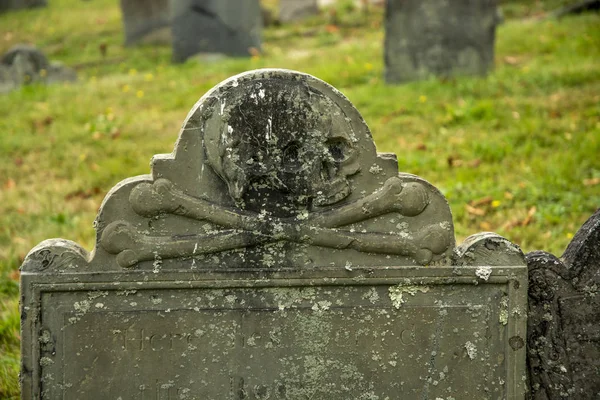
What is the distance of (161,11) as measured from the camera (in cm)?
1414

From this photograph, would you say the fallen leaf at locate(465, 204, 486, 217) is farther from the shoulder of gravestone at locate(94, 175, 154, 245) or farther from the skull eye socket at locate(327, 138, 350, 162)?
the shoulder of gravestone at locate(94, 175, 154, 245)

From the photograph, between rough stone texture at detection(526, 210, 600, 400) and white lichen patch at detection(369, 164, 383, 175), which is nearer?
white lichen patch at detection(369, 164, 383, 175)

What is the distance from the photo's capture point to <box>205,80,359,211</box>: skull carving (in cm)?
277

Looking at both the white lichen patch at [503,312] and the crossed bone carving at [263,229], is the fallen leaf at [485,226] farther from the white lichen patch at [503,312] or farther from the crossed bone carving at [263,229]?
the crossed bone carving at [263,229]

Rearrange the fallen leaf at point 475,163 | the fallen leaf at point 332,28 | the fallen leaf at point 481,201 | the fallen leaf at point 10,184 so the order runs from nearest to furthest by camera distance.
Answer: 1. the fallen leaf at point 481,201
2. the fallen leaf at point 475,163
3. the fallen leaf at point 10,184
4. the fallen leaf at point 332,28

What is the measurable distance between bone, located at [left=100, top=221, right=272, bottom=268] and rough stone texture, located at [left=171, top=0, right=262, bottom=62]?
9252mm

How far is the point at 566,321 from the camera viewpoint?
3068 millimetres

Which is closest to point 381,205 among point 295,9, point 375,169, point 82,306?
point 375,169

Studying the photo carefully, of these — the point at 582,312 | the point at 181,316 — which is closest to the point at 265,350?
the point at 181,316

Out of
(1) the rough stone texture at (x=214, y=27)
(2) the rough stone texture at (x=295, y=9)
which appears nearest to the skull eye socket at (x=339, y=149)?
(1) the rough stone texture at (x=214, y=27)

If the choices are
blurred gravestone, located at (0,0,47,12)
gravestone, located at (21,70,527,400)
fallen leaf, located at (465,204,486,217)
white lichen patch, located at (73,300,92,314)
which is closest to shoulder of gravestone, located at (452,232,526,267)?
gravestone, located at (21,70,527,400)

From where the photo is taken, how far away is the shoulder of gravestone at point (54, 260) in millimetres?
2795

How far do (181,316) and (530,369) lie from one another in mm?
1431

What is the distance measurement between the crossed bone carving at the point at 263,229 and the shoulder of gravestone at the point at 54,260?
12 cm
